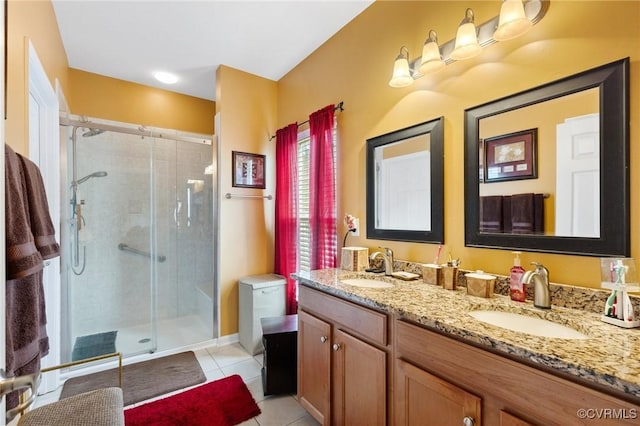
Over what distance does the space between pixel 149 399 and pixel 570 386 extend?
2.37m

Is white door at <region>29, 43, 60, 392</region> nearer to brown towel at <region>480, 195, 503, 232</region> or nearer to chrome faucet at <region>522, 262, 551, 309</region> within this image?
brown towel at <region>480, 195, 503, 232</region>

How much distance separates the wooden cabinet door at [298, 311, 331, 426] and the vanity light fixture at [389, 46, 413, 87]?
145 cm

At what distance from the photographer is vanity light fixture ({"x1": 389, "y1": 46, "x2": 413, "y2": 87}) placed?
1.71 m

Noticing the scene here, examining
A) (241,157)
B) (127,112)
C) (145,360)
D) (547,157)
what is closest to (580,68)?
(547,157)

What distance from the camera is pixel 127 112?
10.6 feet

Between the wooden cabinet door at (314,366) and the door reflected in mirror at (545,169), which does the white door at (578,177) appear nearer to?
the door reflected in mirror at (545,169)

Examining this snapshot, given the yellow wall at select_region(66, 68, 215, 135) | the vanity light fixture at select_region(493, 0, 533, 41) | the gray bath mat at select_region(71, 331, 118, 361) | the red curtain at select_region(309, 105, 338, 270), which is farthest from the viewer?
the yellow wall at select_region(66, 68, 215, 135)

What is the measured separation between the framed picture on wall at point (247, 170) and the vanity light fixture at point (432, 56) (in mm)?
1935

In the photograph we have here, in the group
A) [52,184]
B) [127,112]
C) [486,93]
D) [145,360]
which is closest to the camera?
[486,93]

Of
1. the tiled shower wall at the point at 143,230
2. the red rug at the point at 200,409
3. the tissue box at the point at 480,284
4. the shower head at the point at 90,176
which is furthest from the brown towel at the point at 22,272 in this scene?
the tissue box at the point at 480,284

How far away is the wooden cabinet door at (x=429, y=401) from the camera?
37.3 inches

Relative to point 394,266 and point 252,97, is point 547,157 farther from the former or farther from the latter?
point 252,97

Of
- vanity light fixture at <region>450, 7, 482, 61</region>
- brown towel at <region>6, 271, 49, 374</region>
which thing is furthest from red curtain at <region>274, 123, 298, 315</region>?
brown towel at <region>6, 271, 49, 374</region>

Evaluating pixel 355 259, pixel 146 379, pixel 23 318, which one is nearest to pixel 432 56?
pixel 355 259
